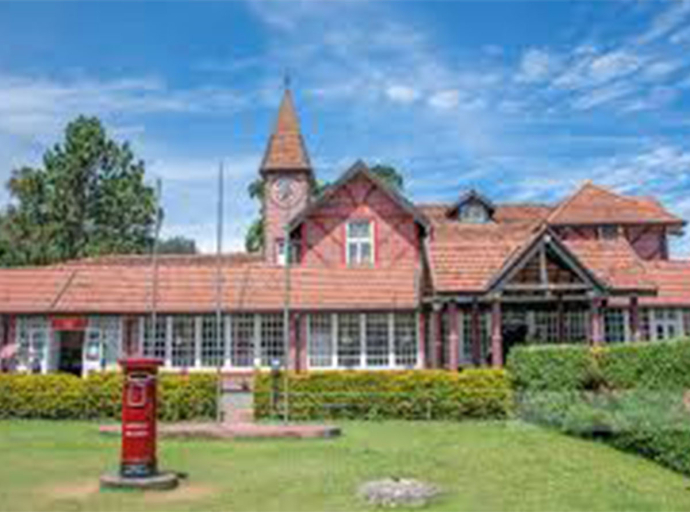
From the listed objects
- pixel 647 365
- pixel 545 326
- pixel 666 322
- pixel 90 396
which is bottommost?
pixel 90 396

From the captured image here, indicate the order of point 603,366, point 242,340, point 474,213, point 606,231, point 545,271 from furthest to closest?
point 474,213 < point 606,231 < point 242,340 < point 545,271 < point 603,366

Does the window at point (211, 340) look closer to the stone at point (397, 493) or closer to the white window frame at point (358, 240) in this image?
the white window frame at point (358, 240)

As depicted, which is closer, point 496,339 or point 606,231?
point 496,339

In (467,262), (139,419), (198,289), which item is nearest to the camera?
(139,419)

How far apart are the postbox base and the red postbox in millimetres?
150

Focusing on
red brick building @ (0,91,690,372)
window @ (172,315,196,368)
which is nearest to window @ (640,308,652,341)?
red brick building @ (0,91,690,372)

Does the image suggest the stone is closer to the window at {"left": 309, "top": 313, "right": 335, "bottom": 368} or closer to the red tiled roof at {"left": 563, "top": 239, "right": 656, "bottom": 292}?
the red tiled roof at {"left": 563, "top": 239, "right": 656, "bottom": 292}

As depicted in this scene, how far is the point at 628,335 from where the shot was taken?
28.8 m

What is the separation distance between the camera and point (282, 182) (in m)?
44.2

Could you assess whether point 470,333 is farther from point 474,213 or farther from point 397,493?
point 397,493

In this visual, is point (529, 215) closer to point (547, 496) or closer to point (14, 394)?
point (14, 394)

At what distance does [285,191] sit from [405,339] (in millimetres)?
17915

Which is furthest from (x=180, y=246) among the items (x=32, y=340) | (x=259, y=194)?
(x=32, y=340)

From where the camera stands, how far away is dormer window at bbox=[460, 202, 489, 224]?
42500 mm
